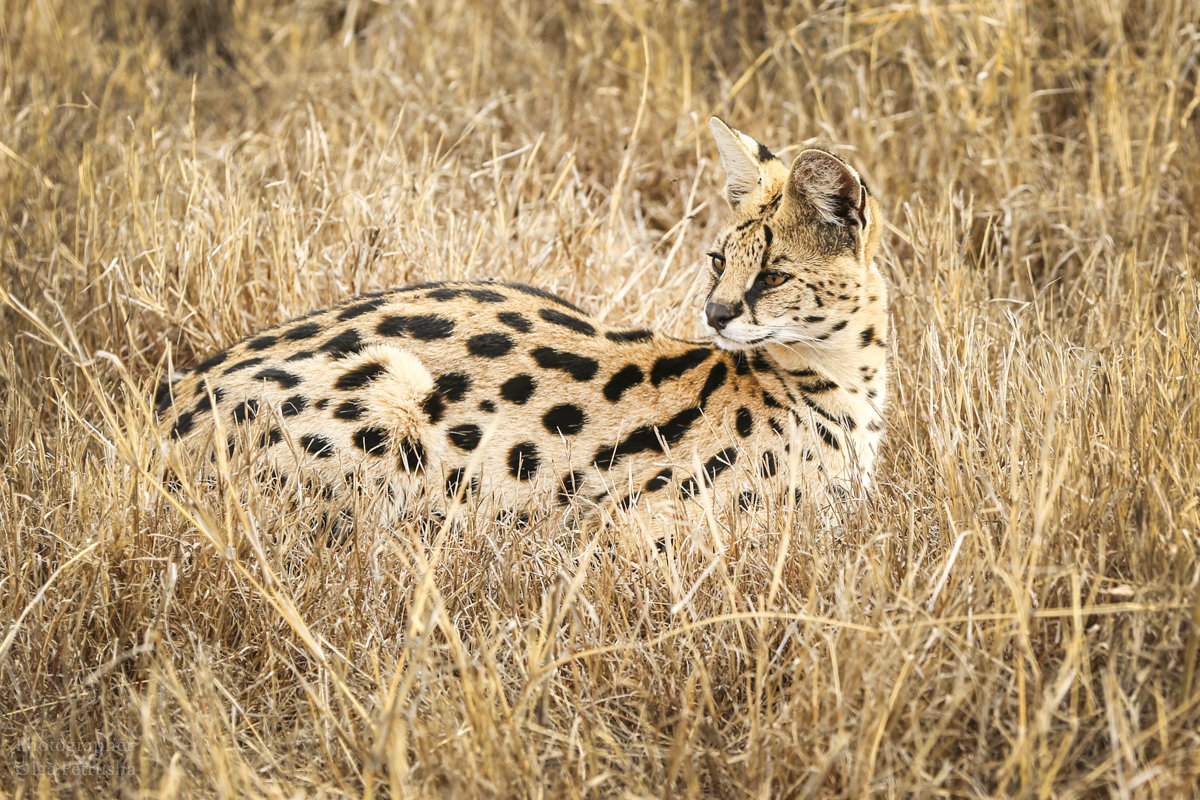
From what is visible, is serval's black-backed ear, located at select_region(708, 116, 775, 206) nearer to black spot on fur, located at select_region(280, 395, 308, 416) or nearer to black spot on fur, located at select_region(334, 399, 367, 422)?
black spot on fur, located at select_region(334, 399, 367, 422)

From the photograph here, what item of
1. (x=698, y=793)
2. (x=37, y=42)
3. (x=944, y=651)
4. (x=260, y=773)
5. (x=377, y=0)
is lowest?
(x=260, y=773)

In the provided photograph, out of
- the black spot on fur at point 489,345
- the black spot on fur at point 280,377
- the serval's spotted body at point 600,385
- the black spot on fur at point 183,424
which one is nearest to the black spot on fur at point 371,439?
the serval's spotted body at point 600,385

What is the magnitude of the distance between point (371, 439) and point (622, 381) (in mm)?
725

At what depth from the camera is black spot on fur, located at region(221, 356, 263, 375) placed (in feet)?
11.0

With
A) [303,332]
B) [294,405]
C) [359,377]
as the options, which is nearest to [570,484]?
[359,377]

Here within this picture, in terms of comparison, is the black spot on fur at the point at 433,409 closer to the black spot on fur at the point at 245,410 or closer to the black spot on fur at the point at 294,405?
the black spot on fur at the point at 294,405

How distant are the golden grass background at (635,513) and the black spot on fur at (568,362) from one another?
0.47 metres

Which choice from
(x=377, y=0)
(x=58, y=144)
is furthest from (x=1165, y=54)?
(x=58, y=144)

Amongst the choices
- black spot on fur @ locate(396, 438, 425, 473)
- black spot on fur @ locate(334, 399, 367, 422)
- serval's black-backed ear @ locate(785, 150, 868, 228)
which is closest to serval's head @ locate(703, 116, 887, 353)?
serval's black-backed ear @ locate(785, 150, 868, 228)

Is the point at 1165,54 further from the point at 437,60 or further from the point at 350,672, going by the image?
the point at 350,672

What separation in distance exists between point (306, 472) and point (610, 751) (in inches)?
50.1

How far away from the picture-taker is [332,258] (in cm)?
436

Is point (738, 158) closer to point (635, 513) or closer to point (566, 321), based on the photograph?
point (566, 321)

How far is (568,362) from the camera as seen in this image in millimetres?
3412
